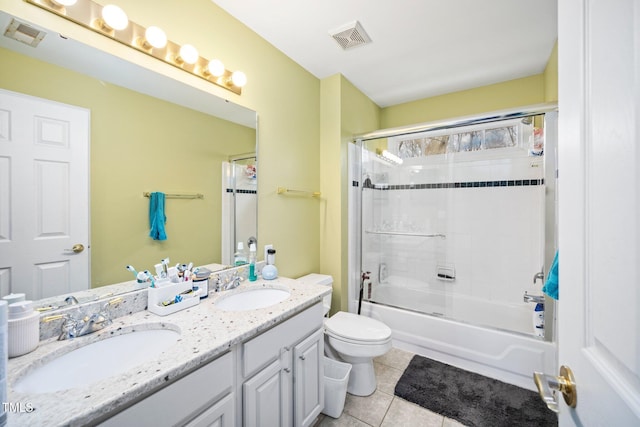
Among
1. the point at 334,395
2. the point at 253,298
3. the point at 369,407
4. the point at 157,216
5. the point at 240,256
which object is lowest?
the point at 369,407

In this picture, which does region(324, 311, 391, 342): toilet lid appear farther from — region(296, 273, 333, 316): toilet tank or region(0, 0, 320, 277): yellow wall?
region(0, 0, 320, 277): yellow wall

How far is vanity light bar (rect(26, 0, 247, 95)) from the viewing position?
107 cm

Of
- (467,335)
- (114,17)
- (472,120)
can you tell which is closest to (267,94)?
(114,17)

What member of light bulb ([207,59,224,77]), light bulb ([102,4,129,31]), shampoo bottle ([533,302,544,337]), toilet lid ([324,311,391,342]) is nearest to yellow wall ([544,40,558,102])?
shampoo bottle ([533,302,544,337])

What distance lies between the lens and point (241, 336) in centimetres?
101

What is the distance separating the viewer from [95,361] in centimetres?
94

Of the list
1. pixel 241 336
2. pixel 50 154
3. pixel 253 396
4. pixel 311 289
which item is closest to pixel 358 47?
pixel 311 289

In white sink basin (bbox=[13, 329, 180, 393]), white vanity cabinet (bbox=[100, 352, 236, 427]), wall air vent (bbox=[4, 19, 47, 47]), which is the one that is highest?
wall air vent (bbox=[4, 19, 47, 47])

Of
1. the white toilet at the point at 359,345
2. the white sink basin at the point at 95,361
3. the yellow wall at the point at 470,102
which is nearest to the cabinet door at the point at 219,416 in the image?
the white sink basin at the point at 95,361

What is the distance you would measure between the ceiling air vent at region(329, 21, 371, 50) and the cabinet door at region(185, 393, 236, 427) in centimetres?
218

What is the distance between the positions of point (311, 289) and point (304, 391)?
0.51m

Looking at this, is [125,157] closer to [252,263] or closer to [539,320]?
[252,263]

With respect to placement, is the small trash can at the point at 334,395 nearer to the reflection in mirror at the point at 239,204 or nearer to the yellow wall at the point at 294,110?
the yellow wall at the point at 294,110

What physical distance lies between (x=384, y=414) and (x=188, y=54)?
94.3 inches
